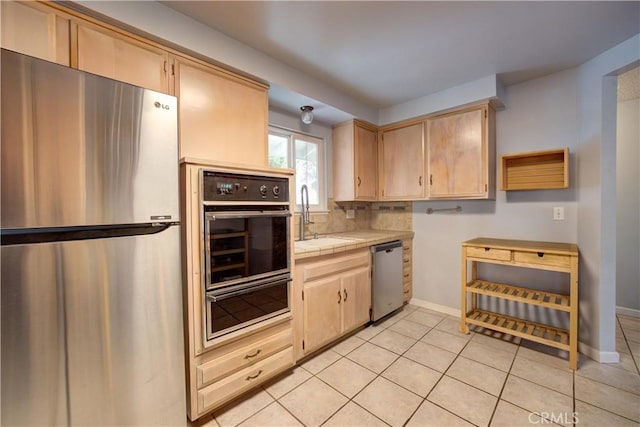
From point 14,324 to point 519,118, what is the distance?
3.56m

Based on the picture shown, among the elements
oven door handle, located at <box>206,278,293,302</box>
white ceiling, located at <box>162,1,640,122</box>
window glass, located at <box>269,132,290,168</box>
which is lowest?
oven door handle, located at <box>206,278,293,302</box>

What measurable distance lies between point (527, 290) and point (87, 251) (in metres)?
3.17

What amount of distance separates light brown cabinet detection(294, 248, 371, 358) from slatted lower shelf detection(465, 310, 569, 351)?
1046mm

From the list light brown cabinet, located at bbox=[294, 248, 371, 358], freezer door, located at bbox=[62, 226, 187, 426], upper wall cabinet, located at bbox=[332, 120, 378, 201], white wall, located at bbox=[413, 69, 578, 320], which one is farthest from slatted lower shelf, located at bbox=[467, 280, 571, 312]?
freezer door, located at bbox=[62, 226, 187, 426]

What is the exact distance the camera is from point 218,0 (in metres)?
1.43

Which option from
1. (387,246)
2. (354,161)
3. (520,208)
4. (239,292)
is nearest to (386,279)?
(387,246)

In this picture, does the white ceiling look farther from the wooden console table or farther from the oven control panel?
the wooden console table

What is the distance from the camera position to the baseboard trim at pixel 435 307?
2877 millimetres

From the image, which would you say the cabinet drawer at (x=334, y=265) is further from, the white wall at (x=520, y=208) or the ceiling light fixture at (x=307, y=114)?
the ceiling light fixture at (x=307, y=114)

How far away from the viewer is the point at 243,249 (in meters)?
1.57

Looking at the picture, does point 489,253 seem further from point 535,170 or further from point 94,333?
point 94,333

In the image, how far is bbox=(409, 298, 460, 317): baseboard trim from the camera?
288cm

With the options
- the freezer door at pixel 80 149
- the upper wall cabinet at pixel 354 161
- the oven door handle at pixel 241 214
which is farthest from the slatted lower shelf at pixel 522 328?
the freezer door at pixel 80 149

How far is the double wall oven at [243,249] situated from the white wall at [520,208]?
6.59ft
